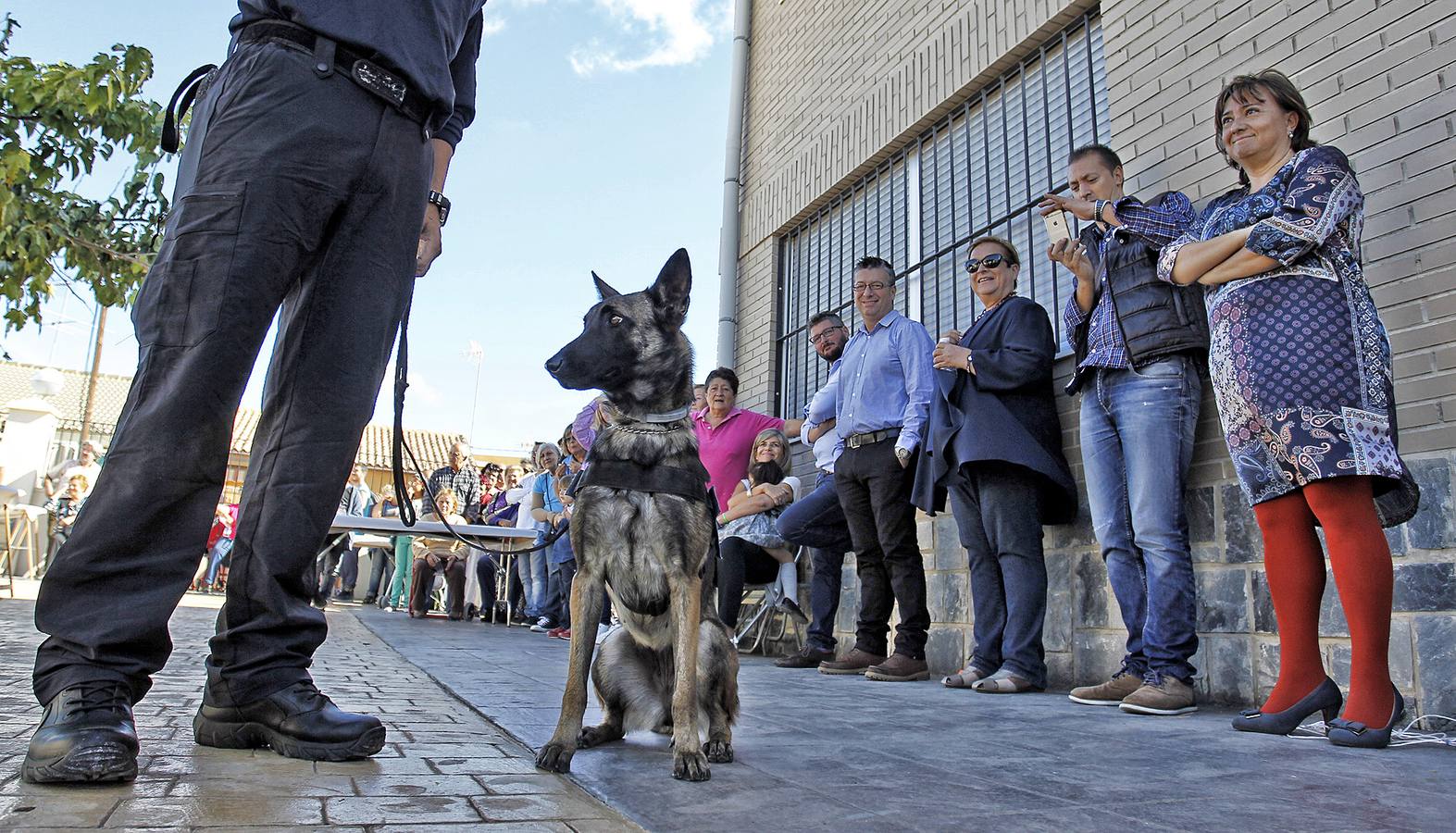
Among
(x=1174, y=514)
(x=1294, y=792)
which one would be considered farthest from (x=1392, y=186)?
(x=1294, y=792)

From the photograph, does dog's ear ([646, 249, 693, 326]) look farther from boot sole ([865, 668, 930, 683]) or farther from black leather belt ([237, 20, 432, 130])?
boot sole ([865, 668, 930, 683])

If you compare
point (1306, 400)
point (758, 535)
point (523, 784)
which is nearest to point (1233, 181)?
point (1306, 400)

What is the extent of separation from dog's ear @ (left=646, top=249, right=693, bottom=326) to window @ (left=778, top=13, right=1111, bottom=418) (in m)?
3.18

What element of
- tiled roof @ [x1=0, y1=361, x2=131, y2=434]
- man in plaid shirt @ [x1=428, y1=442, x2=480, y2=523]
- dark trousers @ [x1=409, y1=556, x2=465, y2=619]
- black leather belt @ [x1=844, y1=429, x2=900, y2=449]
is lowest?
dark trousers @ [x1=409, y1=556, x2=465, y2=619]

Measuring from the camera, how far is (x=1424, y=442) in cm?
336

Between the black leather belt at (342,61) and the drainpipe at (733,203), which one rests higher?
the drainpipe at (733,203)

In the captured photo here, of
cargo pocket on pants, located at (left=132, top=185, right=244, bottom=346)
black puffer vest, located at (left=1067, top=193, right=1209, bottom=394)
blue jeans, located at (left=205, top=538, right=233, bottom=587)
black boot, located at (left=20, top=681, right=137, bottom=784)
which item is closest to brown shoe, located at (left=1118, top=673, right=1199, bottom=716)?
black puffer vest, located at (left=1067, top=193, right=1209, bottom=394)

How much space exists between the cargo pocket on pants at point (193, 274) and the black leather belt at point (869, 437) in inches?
153

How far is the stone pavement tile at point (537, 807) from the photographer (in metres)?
1.67

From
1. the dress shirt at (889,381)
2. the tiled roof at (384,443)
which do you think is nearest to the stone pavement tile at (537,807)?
the dress shirt at (889,381)

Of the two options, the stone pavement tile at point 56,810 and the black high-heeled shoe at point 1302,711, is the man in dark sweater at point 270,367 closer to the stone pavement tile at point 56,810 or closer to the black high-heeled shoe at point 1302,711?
the stone pavement tile at point 56,810

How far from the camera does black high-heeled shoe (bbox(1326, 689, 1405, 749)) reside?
2740 millimetres

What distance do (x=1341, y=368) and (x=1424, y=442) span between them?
2.69 feet

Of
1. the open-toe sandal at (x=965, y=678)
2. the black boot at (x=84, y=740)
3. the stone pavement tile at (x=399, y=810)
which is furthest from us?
the open-toe sandal at (x=965, y=678)
